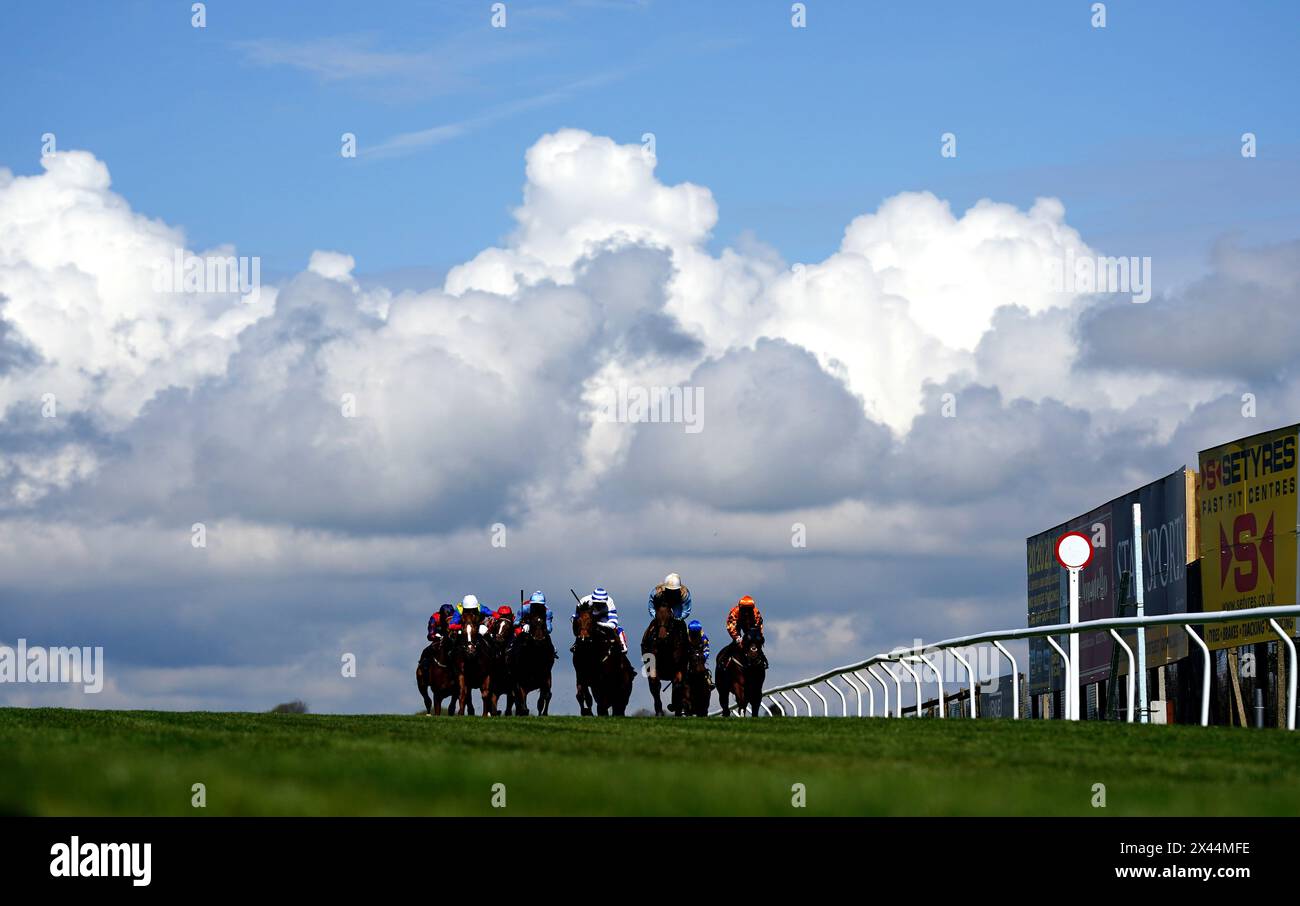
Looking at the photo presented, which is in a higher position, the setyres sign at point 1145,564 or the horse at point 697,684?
the setyres sign at point 1145,564

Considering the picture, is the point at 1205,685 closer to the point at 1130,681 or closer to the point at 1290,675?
the point at 1290,675

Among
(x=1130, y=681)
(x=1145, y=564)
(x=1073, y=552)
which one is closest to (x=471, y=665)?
(x=1073, y=552)

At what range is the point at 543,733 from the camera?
14.5 m

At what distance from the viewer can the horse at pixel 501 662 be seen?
91.9 feet

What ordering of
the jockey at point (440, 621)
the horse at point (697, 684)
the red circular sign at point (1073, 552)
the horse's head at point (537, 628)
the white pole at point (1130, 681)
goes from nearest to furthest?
the white pole at point (1130, 681) < the red circular sign at point (1073, 552) < the horse at point (697, 684) < the horse's head at point (537, 628) < the jockey at point (440, 621)

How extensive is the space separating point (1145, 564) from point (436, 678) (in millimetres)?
13971

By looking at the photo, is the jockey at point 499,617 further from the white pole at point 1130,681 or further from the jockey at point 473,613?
the white pole at point 1130,681

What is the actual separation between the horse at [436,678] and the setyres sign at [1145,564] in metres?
8.97

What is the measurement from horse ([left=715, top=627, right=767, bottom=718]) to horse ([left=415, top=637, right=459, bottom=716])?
4323mm

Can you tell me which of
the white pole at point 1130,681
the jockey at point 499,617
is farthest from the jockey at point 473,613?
the white pole at point 1130,681

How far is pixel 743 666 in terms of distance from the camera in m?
26.3
